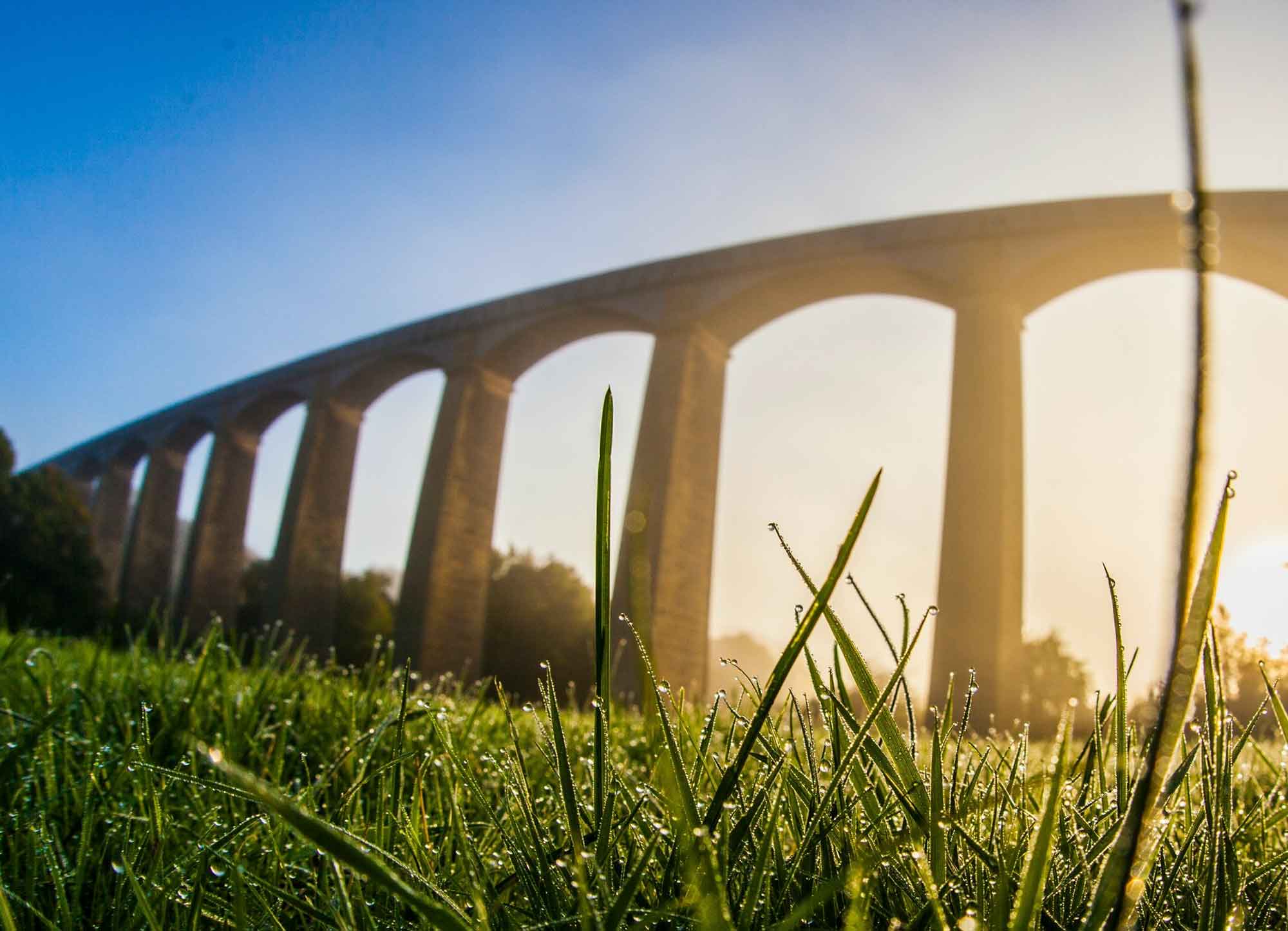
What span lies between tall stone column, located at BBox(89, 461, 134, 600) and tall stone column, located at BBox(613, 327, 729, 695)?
22.5m

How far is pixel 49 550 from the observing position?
22.5 m

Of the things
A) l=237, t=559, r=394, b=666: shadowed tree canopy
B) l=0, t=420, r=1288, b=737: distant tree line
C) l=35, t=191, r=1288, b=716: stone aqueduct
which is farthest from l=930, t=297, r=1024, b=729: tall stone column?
l=237, t=559, r=394, b=666: shadowed tree canopy

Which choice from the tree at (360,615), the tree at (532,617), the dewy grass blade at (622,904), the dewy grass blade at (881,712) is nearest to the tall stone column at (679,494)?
the tree at (532,617)

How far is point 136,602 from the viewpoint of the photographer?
85.4 ft

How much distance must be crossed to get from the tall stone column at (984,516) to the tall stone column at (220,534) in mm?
19292

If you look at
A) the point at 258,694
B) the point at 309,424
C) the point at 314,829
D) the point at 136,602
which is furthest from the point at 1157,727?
the point at 136,602

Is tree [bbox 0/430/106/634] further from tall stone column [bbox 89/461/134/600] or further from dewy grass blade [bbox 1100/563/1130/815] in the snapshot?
dewy grass blade [bbox 1100/563/1130/815]

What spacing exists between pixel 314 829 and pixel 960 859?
57 cm

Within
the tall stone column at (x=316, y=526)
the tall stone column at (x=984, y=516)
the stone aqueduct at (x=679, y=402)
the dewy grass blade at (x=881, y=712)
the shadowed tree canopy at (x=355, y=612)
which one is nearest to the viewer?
the dewy grass blade at (x=881, y=712)

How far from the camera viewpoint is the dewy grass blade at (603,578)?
→ 21.3 inches

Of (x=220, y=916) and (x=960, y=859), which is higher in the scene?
(x=960, y=859)

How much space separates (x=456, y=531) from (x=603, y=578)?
18.4 metres

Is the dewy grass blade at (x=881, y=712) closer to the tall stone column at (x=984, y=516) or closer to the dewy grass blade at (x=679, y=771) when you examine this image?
the dewy grass blade at (x=679, y=771)

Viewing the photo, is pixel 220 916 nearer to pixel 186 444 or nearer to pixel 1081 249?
pixel 1081 249
